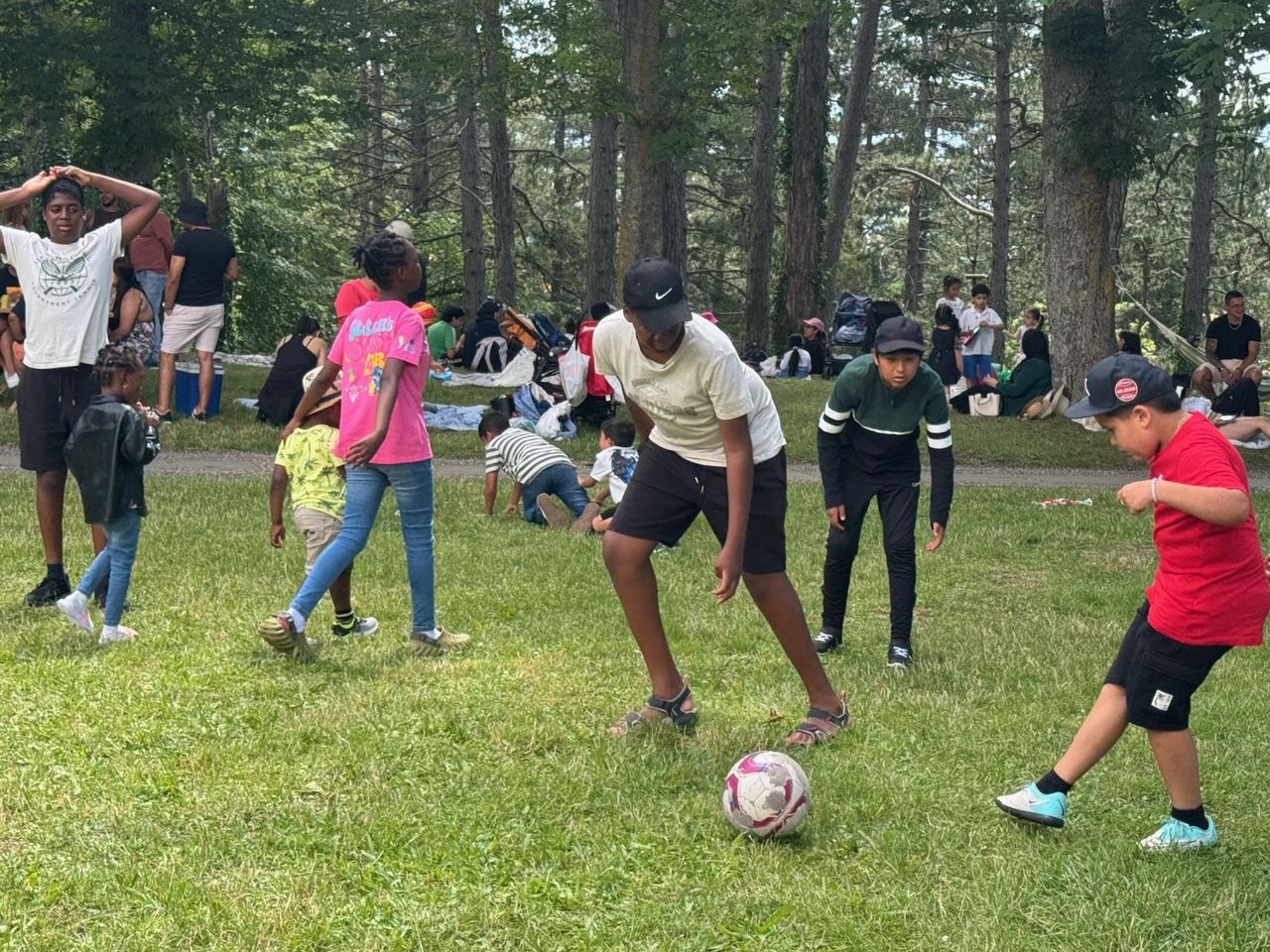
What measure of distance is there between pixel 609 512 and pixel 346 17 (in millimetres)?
12496

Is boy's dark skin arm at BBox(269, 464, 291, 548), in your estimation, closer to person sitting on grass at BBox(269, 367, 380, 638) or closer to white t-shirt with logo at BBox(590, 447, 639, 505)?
person sitting on grass at BBox(269, 367, 380, 638)

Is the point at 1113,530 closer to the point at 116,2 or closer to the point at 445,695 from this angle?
the point at 445,695

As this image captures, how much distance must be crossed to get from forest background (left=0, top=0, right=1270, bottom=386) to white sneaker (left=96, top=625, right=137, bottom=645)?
10.6m

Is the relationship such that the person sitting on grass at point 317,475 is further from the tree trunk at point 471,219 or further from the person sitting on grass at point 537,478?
the tree trunk at point 471,219

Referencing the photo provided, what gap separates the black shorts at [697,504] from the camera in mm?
5926

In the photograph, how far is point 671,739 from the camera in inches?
237

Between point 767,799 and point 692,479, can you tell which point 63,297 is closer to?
point 692,479

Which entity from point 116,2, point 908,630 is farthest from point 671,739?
point 116,2

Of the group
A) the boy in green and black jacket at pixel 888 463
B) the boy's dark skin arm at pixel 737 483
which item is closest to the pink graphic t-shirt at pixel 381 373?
the boy's dark skin arm at pixel 737 483

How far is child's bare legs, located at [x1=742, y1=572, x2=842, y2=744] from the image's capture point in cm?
595

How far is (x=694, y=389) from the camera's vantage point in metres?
5.69

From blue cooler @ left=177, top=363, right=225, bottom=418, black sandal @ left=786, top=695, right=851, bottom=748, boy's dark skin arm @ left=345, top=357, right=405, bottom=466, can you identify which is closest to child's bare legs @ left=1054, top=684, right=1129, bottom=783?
black sandal @ left=786, top=695, right=851, bottom=748

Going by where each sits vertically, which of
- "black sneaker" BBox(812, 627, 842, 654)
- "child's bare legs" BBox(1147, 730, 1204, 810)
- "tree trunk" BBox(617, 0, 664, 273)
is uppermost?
"tree trunk" BBox(617, 0, 664, 273)

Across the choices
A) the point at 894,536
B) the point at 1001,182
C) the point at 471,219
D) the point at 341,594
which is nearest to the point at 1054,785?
the point at 894,536
